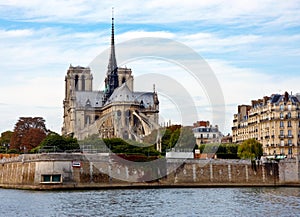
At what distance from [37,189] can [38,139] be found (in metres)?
57.4

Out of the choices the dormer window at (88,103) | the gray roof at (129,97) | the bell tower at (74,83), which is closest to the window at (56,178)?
the gray roof at (129,97)

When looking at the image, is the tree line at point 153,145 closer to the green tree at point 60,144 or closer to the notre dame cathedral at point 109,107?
the green tree at point 60,144

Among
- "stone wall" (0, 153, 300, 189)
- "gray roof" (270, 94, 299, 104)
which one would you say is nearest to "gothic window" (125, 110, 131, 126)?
"gray roof" (270, 94, 299, 104)

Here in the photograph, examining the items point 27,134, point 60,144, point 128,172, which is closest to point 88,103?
point 27,134

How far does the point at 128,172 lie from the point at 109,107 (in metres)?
71.0

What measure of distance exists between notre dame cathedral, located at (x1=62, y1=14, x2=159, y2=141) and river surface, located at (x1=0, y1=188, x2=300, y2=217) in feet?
193

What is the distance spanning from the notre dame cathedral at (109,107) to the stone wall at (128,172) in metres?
38.2

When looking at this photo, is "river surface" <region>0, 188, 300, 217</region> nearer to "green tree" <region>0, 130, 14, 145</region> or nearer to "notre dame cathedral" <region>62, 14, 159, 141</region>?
"notre dame cathedral" <region>62, 14, 159, 141</region>

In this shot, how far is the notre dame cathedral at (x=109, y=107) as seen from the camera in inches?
5217

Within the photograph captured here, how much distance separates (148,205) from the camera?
4872 cm

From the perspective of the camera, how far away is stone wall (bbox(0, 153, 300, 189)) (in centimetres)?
6862

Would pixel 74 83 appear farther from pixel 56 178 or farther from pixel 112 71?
pixel 56 178

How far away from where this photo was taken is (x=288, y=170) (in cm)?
8156

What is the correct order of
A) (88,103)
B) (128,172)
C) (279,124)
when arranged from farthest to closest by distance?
(88,103), (279,124), (128,172)
